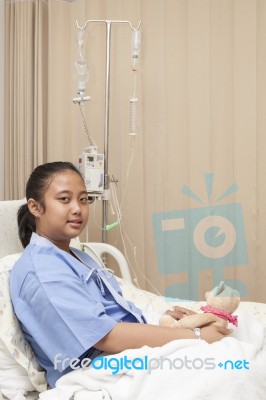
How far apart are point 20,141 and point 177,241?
123cm

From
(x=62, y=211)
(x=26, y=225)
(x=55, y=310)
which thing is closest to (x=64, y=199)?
(x=62, y=211)

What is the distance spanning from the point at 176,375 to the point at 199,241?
1.55 m

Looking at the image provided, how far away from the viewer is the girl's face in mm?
1301

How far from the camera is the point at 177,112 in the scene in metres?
2.49

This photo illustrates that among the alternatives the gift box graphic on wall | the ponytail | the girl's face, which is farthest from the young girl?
the gift box graphic on wall

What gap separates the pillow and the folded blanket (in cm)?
12

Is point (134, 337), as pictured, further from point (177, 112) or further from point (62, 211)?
point (177, 112)

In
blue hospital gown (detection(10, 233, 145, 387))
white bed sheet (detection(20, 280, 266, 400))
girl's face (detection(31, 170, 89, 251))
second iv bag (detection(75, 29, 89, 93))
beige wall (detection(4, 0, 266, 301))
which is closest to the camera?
white bed sheet (detection(20, 280, 266, 400))

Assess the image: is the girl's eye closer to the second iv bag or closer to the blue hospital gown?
the blue hospital gown

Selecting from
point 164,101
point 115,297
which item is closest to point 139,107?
point 164,101

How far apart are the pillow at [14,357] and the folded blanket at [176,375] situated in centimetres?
12

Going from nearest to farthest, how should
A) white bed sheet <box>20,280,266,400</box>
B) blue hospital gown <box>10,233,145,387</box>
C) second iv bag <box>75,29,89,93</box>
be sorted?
white bed sheet <box>20,280,266,400</box>, blue hospital gown <box>10,233,145,387</box>, second iv bag <box>75,29,89,93</box>

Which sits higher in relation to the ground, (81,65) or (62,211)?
(81,65)

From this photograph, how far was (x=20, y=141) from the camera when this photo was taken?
2.82m
